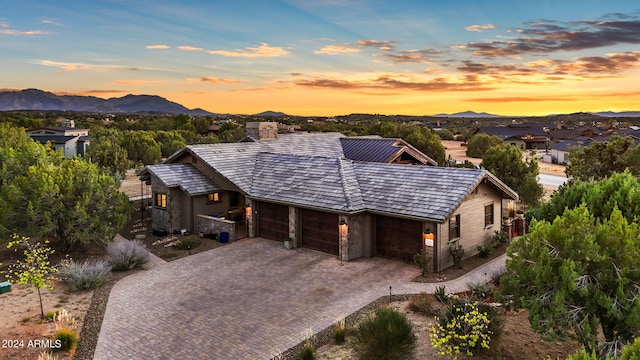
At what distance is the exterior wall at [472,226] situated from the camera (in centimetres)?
1988

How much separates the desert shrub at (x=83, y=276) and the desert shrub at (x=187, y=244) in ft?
16.6

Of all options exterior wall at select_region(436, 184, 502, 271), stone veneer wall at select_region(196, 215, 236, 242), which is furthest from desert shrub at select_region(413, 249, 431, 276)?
stone veneer wall at select_region(196, 215, 236, 242)

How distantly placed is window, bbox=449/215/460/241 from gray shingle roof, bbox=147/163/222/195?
47.3 ft

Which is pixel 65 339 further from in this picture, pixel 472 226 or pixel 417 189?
pixel 472 226

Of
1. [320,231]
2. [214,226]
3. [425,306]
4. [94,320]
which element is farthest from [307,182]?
[94,320]

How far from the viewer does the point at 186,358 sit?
12.5 meters

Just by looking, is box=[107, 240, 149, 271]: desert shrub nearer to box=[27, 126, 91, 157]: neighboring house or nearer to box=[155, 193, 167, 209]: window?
box=[155, 193, 167, 209]: window

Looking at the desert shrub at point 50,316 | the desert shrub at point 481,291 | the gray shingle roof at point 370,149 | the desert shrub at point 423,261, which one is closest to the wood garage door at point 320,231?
the desert shrub at point 423,261

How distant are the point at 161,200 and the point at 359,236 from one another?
43.1 feet

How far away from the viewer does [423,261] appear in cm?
1898

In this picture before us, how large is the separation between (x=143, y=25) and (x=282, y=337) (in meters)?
30.5

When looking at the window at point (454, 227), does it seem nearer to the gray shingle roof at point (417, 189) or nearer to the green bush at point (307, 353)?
the gray shingle roof at point (417, 189)

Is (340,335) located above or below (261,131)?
below

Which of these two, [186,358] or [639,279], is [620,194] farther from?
[186,358]
